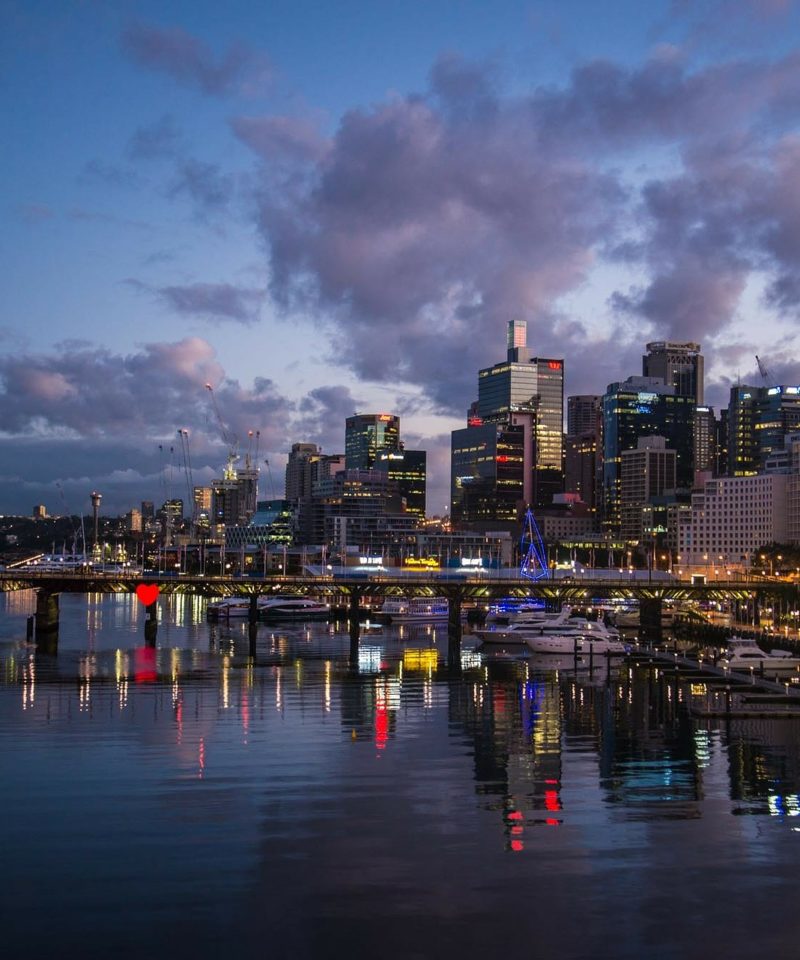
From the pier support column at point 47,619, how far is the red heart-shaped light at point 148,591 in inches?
398

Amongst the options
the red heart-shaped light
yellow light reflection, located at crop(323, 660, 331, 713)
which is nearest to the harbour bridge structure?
the red heart-shaped light

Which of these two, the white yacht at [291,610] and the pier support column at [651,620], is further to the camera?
the white yacht at [291,610]

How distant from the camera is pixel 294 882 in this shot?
3469cm

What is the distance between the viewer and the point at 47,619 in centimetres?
12756

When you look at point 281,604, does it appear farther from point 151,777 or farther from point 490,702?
point 151,777

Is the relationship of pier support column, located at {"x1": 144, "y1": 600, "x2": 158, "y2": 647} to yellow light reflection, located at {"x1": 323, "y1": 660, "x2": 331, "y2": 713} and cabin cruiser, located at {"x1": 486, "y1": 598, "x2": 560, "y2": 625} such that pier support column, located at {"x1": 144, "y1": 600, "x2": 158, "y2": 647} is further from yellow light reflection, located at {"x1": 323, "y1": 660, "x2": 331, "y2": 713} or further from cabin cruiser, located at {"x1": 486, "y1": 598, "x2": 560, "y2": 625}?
cabin cruiser, located at {"x1": 486, "y1": 598, "x2": 560, "y2": 625}

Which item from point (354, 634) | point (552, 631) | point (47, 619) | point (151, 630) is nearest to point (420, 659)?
point (354, 634)

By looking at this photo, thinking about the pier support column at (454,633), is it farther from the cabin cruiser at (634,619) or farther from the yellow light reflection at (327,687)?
the cabin cruiser at (634,619)

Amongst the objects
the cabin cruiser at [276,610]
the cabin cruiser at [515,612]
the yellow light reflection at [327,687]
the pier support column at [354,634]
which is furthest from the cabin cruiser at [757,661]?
the cabin cruiser at [276,610]

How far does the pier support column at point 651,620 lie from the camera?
482ft

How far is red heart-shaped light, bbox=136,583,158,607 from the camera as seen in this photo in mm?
131788

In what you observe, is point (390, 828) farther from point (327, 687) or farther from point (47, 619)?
point (47, 619)

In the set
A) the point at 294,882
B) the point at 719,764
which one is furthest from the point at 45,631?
the point at 294,882

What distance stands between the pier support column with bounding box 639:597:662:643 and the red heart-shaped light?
6341cm
